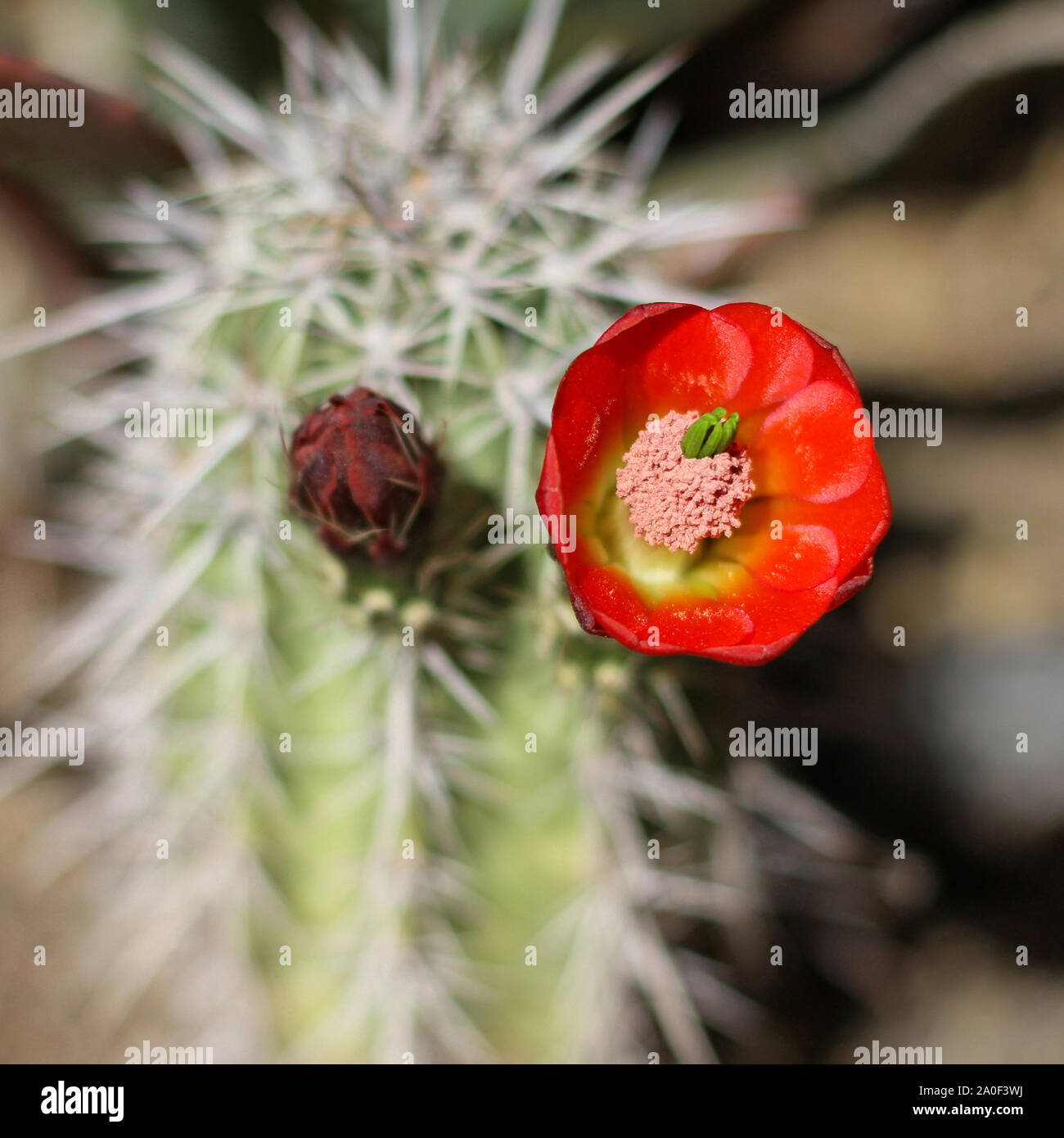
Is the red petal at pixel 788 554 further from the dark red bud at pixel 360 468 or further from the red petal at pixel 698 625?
the dark red bud at pixel 360 468

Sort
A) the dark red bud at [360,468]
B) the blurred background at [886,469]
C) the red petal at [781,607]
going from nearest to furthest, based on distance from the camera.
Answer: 1. the red petal at [781,607]
2. the dark red bud at [360,468]
3. the blurred background at [886,469]

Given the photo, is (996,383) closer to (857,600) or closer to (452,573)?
(857,600)

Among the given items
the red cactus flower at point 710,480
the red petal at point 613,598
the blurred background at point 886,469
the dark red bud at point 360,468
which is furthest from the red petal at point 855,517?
the blurred background at point 886,469

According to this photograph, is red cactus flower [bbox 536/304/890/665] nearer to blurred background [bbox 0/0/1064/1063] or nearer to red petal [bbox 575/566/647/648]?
red petal [bbox 575/566/647/648]

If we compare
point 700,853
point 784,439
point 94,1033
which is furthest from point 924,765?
point 94,1033

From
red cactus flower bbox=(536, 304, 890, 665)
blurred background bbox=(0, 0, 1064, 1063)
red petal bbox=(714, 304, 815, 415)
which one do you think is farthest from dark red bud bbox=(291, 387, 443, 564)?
blurred background bbox=(0, 0, 1064, 1063)

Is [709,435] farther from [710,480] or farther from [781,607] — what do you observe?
[781,607]
